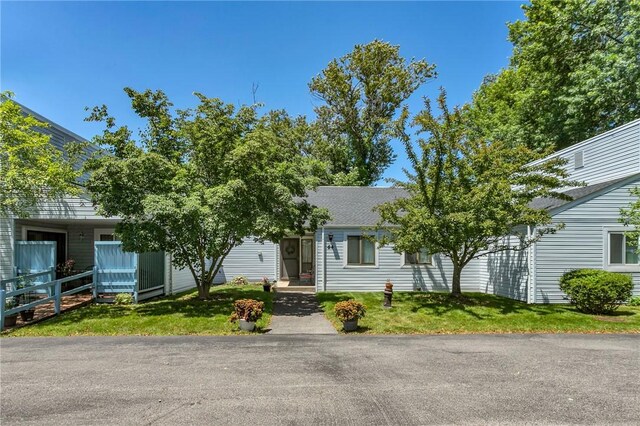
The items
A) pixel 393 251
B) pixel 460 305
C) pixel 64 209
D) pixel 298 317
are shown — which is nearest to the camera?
pixel 298 317

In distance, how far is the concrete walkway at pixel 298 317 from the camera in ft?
33.7

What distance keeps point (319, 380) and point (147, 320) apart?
667 cm

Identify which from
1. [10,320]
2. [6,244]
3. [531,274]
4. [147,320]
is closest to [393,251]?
[531,274]

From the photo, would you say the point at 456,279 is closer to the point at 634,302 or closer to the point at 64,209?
the point at 634,302

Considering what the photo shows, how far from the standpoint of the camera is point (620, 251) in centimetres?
1382

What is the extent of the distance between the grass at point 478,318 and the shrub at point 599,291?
13.7 inches

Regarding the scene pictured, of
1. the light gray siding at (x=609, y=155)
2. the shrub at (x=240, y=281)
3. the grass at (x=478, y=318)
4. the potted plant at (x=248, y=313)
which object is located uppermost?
the light gray siding at (x=609, y=155)

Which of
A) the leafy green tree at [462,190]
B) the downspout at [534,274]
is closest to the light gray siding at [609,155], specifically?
the leafy green tree at [462,190]

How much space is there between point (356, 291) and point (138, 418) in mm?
12566

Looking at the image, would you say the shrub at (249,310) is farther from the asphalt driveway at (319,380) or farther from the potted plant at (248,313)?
the asphalt driveway at (319,380)

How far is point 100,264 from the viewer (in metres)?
13.8

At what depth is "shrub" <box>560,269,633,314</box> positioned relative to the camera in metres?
11.4

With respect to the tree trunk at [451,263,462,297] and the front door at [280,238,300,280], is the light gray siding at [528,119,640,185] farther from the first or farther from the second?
the front door at [280,238,300,280]

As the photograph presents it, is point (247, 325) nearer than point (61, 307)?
Yes
